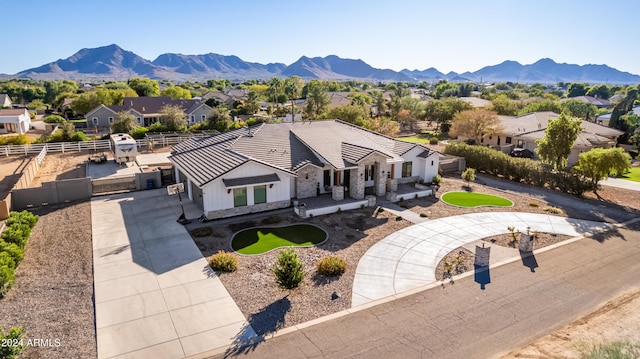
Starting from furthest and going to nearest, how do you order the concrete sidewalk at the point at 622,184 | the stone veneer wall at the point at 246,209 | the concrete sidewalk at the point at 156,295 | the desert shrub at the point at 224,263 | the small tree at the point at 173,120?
the small tree at the point at 173,120
the concrete sidewalk at the point at 622,184
the stone veneer wall at the point at 246,209
the desert shrub at the point at 224,263
the concrete sidewalk at the point at 156,295

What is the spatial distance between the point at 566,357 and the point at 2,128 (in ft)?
263

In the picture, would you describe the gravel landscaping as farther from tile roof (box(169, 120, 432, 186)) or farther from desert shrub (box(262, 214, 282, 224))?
desert shrub (box(262, 214, 282, 224))

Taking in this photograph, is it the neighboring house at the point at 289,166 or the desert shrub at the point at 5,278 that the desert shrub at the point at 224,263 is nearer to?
the neighboring house at the point at 289,166

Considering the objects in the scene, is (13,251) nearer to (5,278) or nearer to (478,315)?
(5,278)

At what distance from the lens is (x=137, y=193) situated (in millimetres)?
29891

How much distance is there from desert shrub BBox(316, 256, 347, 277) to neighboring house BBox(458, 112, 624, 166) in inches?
1480

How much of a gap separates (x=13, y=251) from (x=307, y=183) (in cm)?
1700

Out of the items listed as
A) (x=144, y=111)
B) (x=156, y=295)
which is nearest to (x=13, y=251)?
(x=156, y=295)

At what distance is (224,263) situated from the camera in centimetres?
1795

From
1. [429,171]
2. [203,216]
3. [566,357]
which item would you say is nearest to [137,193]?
[203,216]

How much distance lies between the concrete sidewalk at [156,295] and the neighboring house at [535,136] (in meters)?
42.6

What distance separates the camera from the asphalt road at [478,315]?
42.3 feet

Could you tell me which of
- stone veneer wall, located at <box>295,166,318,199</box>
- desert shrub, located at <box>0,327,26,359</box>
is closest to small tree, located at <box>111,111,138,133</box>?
stone veneer wall, located at <box>295,166,318,199</box>

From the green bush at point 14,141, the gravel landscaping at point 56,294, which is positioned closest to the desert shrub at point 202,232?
the gravel landscaping at point 56,294
